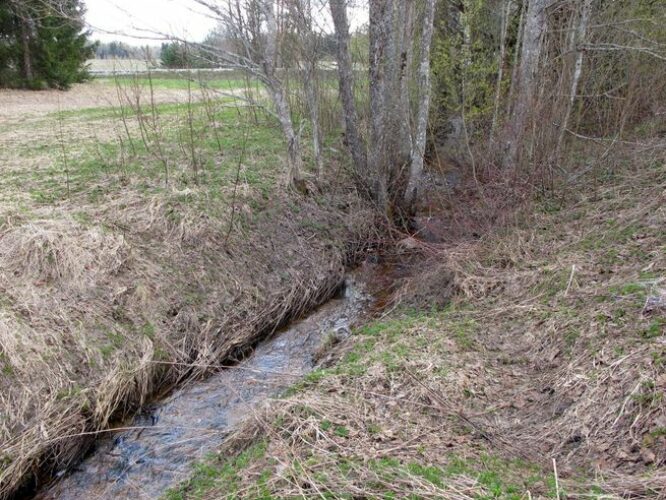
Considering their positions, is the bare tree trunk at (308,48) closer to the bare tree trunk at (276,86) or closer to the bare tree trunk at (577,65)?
the bare tree trunk at (276,86)

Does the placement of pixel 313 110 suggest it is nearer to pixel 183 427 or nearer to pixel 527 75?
pixel 527 75

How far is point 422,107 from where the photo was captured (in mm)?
8367

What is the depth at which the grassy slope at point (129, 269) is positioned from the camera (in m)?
4.72

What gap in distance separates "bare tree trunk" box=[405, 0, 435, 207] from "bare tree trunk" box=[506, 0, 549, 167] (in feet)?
4.71

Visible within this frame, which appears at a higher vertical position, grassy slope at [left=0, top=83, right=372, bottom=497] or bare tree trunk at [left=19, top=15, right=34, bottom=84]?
bare tree trunk at [left=19, top=15, right=34, bottom=84]

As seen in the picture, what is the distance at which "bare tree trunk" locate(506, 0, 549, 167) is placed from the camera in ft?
25.3

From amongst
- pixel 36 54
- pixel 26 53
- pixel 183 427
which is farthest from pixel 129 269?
pixel 36 54

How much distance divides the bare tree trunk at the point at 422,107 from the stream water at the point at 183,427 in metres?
3.53


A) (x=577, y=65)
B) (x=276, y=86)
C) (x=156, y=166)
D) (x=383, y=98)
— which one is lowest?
(x=156, y=166)

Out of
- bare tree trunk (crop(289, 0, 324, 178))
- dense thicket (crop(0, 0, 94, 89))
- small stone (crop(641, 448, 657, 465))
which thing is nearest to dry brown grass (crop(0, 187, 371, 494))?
bare tree trunk (crop(289, 0, 324, 178))

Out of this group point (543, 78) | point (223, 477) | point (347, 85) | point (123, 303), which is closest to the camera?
point (223, 477)

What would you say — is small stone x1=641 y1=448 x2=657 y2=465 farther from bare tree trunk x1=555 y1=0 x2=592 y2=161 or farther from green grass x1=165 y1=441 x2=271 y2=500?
bare tree trunk x1=555 y1=0 x2=592 y2=161

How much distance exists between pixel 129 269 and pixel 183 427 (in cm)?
236

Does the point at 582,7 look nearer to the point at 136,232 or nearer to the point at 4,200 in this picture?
the point at 136,232
